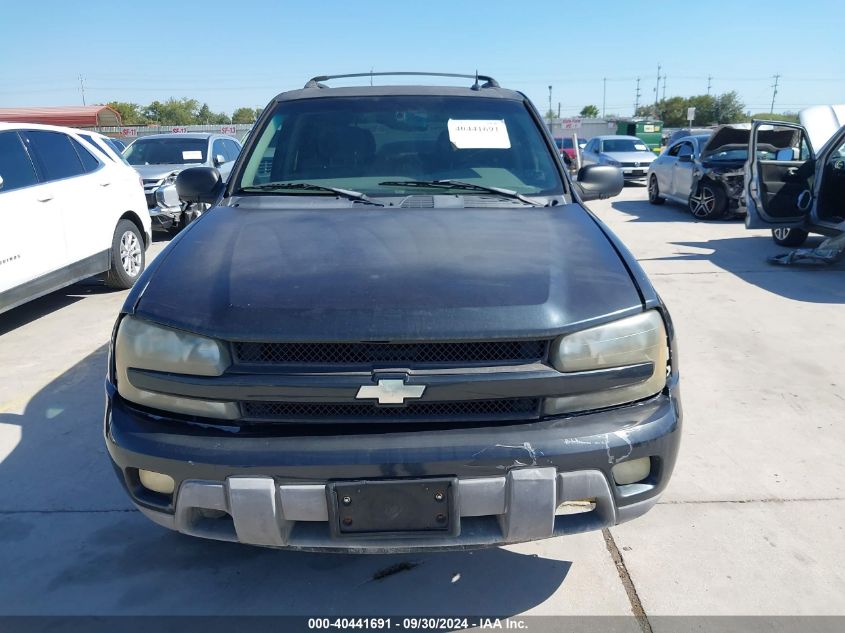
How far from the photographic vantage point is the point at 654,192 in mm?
14172

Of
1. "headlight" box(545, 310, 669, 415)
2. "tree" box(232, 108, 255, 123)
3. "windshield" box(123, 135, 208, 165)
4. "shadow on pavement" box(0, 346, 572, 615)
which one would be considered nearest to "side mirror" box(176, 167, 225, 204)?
"shadow on pavement" box(0, 346, 572, 615)

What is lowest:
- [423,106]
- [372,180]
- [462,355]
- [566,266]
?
[462,355]

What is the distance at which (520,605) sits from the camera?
95.7 inches

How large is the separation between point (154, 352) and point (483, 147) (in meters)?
1.97

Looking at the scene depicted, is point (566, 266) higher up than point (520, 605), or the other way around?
point (566, 266)

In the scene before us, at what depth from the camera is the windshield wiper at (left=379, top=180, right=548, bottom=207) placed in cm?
307

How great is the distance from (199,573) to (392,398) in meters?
1.25

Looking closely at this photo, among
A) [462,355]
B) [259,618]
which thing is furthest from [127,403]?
[462,355]

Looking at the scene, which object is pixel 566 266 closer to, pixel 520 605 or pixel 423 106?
pixel 520 605

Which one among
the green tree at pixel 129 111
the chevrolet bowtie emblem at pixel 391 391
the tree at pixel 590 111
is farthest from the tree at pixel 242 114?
the chevrolet bowtie emblem at pixel 391 391

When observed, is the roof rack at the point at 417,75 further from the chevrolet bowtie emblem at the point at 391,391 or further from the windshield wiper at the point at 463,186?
the chevrolet bowtie emblem at the point at 391,391

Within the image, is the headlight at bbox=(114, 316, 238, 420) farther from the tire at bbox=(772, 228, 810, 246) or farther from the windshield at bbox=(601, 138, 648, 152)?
the windshield at bbox=(601, 138, 648, 152)

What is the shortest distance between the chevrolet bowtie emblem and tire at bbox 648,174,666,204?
1321cm

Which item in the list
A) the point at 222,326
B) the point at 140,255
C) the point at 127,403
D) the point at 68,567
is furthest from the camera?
the point at 140,255
